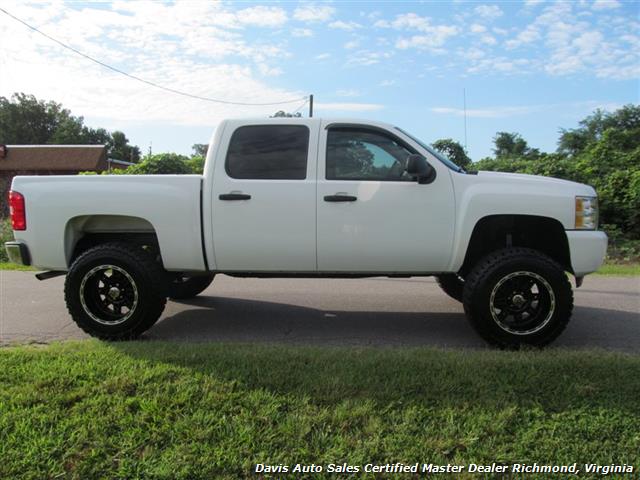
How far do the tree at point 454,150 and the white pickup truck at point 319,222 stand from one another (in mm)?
15927

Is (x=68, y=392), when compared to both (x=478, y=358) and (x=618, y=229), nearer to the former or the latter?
(x=478, y=358)

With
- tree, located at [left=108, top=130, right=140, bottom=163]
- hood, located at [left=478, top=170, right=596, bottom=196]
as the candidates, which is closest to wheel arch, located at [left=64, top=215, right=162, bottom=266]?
hood, located at [left=478, top=170, right=596, bottom=196]

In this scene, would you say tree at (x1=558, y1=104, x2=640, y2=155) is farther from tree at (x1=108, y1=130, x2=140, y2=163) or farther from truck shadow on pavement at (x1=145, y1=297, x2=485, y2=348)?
tree at (x1=108, y1=130, x2=140, y2=163)

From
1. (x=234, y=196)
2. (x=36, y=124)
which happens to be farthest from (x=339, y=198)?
(x=36, y=124)

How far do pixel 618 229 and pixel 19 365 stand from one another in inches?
528

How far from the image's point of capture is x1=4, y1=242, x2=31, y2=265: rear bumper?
15.5ft

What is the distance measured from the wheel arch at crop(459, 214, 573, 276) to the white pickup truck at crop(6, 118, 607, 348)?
2 cm

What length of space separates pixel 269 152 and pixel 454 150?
18676 mm

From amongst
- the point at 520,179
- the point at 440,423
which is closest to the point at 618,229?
the point at 520,179

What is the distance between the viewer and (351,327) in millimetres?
5367

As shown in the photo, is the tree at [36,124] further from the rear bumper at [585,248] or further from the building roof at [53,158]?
the rear bumper at [585,248]

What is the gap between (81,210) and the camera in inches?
186

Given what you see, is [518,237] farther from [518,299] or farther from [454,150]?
[454,150]

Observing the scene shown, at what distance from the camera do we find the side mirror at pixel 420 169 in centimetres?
442
